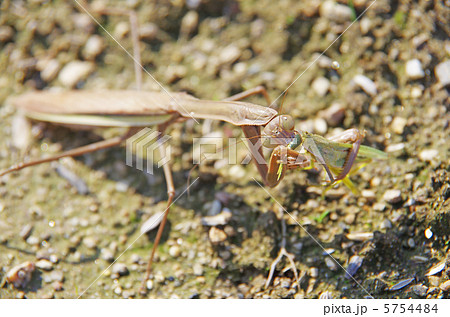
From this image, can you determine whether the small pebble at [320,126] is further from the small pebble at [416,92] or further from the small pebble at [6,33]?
the small pebble at [6,33]

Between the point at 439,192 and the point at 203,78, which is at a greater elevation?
the point at 203,78

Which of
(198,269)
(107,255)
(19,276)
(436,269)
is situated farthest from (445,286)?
(19,276)

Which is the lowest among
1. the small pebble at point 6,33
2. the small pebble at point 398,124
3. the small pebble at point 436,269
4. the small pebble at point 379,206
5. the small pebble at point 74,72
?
the small pebble at point 436,269

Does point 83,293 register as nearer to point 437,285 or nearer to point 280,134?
point 280,134

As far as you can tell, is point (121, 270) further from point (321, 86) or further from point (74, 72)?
point (321, 86)

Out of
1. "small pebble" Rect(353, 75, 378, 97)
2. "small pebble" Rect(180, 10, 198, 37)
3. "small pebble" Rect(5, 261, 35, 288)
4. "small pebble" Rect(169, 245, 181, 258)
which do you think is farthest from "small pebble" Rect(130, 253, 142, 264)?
"small pebble" Rect(353, 75, 378, 97)

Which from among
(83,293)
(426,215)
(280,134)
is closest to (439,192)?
(426,215)

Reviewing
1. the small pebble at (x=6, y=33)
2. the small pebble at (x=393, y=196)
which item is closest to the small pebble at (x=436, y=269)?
the small pebble at (x=393, y=196)
